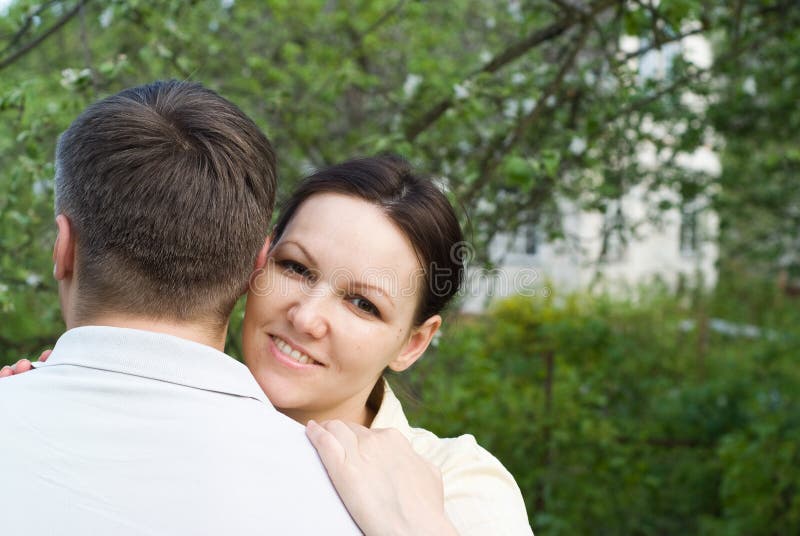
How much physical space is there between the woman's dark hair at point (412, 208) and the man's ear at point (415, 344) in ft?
0.11

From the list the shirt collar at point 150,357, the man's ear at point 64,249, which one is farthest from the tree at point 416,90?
the shirt collar at point 150,357

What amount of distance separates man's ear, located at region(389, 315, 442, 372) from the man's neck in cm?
80

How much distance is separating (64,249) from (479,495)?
40.9 inches

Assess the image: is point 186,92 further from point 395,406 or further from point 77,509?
point 395,406

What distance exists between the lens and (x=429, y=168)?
14.1ft

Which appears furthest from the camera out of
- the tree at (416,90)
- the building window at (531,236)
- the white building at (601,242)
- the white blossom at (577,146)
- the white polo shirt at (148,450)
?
the building window at (531,236)

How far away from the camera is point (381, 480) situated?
1570 millimetres

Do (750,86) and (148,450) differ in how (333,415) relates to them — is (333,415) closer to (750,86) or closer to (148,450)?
(148,450)

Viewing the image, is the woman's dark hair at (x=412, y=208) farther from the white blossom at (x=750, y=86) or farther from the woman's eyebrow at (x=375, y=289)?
the white blossom at (x=750, y=86)

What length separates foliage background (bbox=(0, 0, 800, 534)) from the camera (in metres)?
3.54

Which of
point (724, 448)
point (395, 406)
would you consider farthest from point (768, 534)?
point (395, 406)

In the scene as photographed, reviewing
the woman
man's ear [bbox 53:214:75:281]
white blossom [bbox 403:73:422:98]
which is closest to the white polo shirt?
man's ear [bbox 53:214:75:281]

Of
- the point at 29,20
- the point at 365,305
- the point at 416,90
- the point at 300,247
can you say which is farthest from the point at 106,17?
the point at 365,305

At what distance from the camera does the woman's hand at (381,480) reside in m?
1.47
